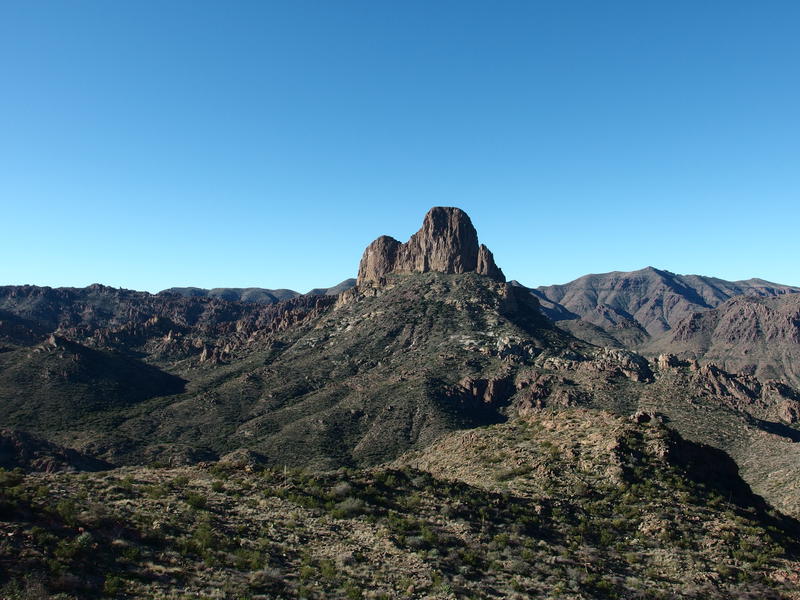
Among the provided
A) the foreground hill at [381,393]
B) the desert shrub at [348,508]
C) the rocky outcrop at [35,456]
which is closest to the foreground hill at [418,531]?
the desert shrub at [348,508]

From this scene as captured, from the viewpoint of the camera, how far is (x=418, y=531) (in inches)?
994

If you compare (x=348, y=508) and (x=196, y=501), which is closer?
(x=196, y=501)

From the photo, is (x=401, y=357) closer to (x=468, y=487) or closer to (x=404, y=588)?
(x=468, y=487)

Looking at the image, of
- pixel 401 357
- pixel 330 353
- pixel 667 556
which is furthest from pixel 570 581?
pixel 330 353

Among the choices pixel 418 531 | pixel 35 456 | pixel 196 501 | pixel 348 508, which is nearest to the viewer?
pixel 418 531

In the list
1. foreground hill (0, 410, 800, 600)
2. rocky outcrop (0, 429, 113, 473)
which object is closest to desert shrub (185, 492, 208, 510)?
foreground hill (0, 410, 800, 600)

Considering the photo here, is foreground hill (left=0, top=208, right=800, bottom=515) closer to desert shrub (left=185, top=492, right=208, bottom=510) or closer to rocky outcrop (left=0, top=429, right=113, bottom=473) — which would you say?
rocky outcrop (left=0, top=429, right=113, bottom=473)

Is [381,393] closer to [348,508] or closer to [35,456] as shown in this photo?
[35,456]

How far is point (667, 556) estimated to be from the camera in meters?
25.1

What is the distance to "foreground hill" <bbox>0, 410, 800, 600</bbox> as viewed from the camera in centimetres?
1919

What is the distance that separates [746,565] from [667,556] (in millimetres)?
3267

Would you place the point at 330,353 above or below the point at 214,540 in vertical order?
above

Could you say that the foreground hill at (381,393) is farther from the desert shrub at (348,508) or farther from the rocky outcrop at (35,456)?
the desert shrub at (348,508)

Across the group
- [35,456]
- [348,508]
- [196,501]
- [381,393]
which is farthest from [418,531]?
[381,393]
